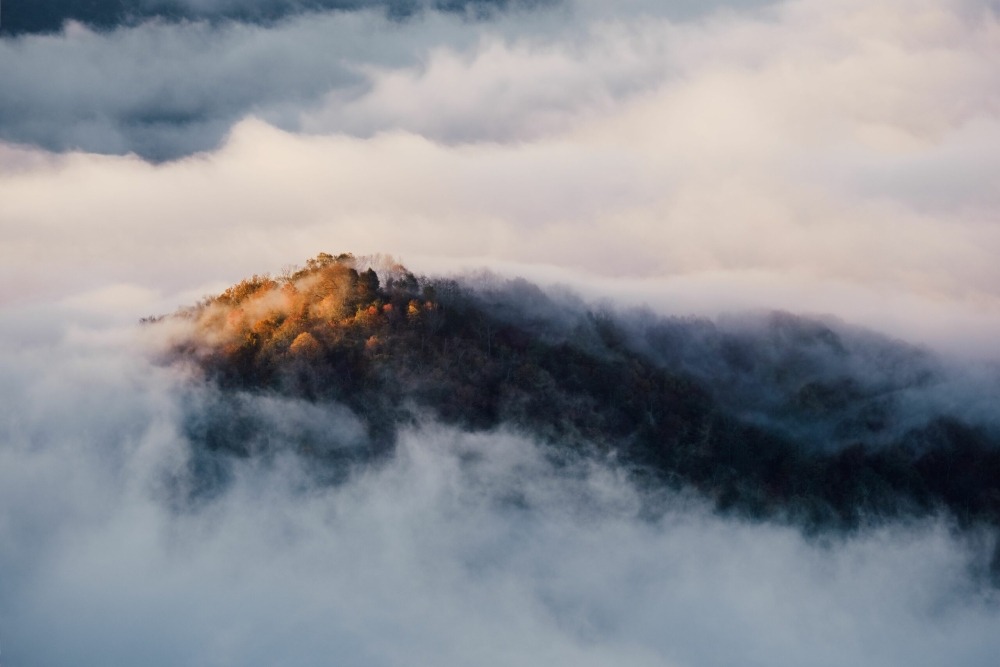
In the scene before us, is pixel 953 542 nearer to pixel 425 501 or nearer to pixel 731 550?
pixel 731 550

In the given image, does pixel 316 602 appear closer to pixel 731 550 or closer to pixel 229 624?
pixel 229 624

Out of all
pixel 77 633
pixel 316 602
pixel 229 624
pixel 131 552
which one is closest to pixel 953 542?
pixel 316 602

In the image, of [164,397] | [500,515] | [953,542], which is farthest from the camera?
[953,542]

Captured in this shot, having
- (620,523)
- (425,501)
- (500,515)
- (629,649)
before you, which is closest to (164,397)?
(425,501)

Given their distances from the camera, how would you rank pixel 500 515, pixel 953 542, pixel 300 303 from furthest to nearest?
pixel 953 542
pixel 500 515
pixel 300 303

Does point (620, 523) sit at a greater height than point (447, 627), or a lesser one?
greater

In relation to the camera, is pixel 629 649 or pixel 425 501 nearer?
pixel 425 501

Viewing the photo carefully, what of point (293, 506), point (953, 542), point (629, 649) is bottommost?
point (629, 649)
